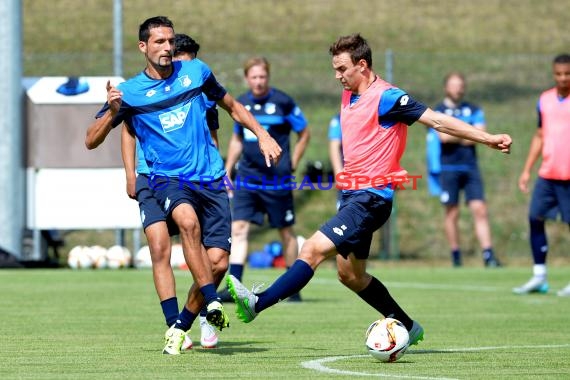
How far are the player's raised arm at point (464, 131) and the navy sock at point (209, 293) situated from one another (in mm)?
1734

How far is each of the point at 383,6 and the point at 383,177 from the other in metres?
28.9

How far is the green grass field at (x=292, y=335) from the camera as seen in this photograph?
754 cm

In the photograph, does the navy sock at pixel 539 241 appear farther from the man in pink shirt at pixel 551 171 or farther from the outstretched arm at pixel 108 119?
the outstretched arm at pixel 108 119

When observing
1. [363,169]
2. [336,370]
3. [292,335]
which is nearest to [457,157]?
[292,335]

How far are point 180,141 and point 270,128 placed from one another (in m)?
4.68

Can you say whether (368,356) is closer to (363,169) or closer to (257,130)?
(363,169)

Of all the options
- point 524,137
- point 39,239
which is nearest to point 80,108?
point 39,239

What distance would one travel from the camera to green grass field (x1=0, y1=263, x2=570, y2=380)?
7539mm

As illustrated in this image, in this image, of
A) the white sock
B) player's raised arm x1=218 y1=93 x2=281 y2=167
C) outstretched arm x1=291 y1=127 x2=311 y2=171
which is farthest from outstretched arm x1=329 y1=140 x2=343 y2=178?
player's raised arm x1=218 y1=93 x2=281 y2=167

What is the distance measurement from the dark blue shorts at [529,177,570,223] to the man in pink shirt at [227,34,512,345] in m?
5.45

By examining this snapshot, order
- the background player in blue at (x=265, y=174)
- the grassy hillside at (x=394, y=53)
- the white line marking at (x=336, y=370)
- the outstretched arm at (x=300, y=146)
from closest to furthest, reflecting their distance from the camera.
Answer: the white line marking at (x=336, y=370) → the background player in blue at (x=265, y=174) → the outstretched arm at (x=300, y=146) → the grassy hillside at (x=394, y=53)

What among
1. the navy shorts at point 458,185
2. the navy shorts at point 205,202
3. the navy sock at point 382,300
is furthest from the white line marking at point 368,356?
the navy shorts at point 458,185

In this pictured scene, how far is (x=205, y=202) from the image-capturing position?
28.7 ft

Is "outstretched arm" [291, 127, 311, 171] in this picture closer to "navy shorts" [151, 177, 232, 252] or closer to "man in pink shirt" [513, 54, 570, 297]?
"man in pink shirt" [513, 54, 570, 297]
